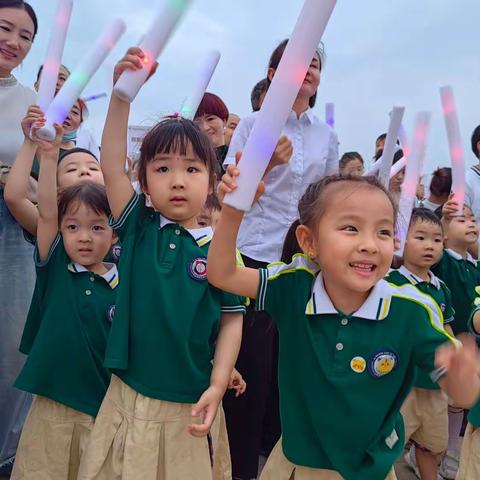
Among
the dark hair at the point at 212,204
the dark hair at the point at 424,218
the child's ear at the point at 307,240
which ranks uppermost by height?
the dark hair at the point at 424,218

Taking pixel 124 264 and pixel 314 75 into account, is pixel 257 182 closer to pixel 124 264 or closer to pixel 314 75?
pixel 124 264

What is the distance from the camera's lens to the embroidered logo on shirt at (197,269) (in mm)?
1777

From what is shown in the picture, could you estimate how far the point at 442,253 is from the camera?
3.12 metres

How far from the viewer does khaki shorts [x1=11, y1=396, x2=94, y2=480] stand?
1.98 meters

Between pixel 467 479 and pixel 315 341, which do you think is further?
pixel 467 479

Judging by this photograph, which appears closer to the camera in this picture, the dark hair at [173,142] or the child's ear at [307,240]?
the child's ear at [307,240]

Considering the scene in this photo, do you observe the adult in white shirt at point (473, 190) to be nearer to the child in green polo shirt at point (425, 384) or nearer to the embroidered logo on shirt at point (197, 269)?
the child in green polo shirt at point (425, 384)

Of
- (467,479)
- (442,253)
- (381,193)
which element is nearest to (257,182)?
(381,193)

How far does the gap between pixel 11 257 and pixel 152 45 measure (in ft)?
4.29

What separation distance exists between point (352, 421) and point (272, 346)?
45.1 inches

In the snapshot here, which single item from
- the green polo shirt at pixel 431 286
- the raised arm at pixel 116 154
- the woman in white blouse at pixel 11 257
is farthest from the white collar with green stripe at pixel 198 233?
the green polo shirt at pixel 431 286

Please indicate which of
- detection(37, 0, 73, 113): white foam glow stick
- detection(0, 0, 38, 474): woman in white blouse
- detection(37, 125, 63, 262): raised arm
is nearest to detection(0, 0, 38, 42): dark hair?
detection(0, 0, 38, 474): woman in white blouse

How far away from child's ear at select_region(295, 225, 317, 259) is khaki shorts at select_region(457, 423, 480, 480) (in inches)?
39.1

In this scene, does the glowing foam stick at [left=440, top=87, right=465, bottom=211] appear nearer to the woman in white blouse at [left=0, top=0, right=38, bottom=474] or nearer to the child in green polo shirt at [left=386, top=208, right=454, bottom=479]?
the child in green polo shirt at [left=386, top=208, right=454, bottom=479]
